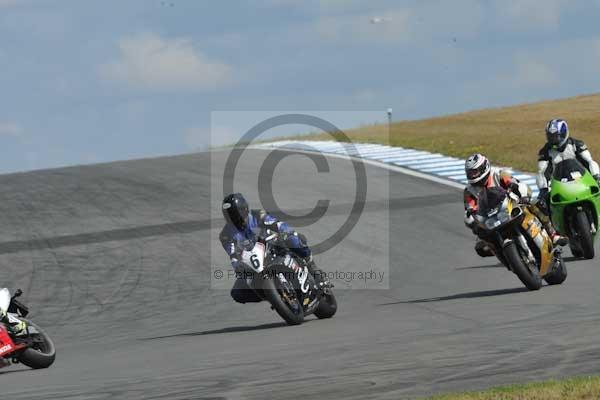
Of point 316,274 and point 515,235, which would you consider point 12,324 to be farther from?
point 515,235

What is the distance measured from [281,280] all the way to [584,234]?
5.23 m

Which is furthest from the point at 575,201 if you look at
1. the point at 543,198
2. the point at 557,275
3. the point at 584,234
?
the point at 557,275

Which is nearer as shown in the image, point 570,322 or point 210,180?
point 570,322

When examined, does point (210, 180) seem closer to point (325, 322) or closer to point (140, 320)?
point (140, 320)

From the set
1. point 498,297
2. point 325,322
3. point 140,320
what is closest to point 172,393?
point 325,322

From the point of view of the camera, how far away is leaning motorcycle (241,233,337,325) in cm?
1223

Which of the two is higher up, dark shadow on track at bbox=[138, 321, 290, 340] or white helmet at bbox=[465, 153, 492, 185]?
white helmet at bbox=[465, 153, 492, 185]

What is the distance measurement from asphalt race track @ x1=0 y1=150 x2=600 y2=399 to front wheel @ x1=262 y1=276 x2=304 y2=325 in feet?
0.84

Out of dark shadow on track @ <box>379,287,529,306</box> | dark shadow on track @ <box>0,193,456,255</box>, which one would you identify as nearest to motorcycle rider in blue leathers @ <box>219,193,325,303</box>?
dark shadow on track @ <box>379,287,529,306</box>

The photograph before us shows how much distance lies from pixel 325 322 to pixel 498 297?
2039 millimetres

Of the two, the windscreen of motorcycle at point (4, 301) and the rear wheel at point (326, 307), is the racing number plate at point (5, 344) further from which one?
the rear wheel at point (326, 307)

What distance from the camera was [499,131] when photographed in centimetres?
4356

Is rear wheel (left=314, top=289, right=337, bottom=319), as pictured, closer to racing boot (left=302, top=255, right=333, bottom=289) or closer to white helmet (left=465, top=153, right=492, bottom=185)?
racing boot (left=302, top=255, right=333, bottom=289)

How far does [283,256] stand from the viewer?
12562 millimetres
